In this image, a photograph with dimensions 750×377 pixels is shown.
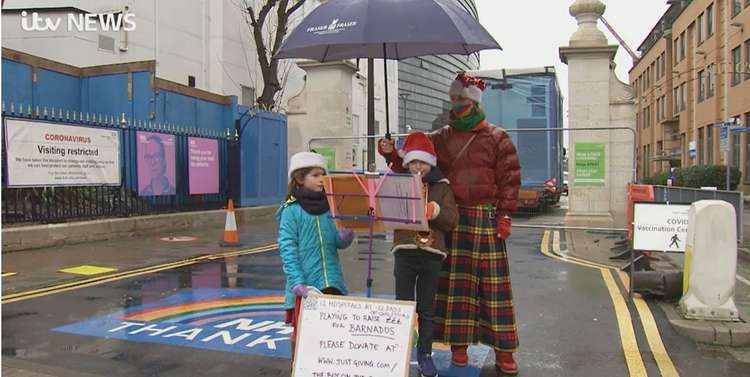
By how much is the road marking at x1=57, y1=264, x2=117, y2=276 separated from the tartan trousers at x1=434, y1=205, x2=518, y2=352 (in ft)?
19.2

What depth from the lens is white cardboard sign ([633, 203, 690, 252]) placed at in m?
6.52

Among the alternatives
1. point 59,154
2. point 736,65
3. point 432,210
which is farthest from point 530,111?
point 736,65

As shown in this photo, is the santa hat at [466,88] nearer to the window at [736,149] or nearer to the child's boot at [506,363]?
the child's boot at [506,363]

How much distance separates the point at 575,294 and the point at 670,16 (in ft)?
182

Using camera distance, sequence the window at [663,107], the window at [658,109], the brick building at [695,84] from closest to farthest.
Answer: the brick building at [695,84], the window at [663,107], the window at [658,109]

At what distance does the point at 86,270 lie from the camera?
336 inches

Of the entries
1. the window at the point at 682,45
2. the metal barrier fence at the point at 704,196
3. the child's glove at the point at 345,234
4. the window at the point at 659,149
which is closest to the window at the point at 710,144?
the window at the point at 682,45

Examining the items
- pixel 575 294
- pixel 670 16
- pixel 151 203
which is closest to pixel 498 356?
pixel 575 294

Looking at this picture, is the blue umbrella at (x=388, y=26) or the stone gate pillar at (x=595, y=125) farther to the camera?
the stone gate pillar at (x=595, y=125)

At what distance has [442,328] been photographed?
439 centimetres

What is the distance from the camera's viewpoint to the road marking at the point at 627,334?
4469 millimetres

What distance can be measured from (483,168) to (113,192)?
32.2 feet

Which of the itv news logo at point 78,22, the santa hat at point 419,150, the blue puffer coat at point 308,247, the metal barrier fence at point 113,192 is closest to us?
the blue puffer coat at point 308,247

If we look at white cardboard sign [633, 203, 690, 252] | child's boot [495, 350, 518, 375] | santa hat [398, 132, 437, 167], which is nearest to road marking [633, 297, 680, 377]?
white cardboard sign [633, 203, 690, 252]
